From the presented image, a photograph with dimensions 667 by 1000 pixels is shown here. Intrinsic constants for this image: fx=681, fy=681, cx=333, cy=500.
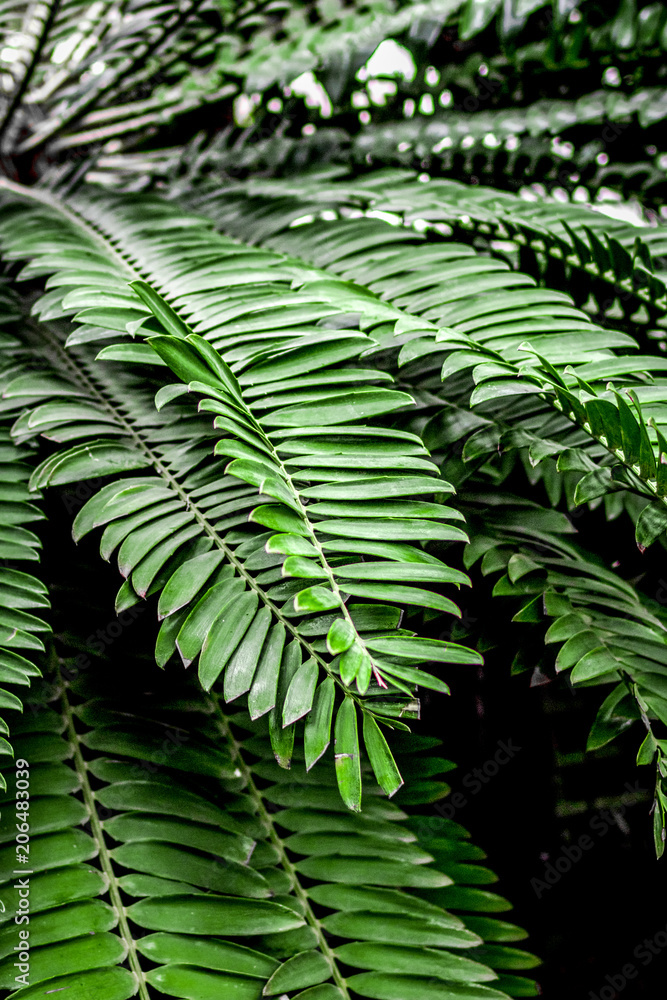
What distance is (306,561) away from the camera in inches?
17.2

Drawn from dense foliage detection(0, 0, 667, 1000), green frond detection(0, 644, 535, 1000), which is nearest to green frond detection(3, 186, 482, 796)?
dense foliage detection(0, 0, 667, 1000)

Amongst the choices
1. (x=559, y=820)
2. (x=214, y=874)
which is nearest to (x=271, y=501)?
(x=214, y=874)

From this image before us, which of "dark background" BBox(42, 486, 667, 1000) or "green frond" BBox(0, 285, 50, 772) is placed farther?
"dark background" BBox(42, 486, 667, 1000)

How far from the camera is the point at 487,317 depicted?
0.67 m

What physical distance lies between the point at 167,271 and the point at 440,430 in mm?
376

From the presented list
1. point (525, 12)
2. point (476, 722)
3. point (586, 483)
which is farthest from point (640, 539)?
point (525, 12)

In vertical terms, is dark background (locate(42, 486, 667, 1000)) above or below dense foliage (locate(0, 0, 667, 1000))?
below

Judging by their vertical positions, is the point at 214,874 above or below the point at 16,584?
below

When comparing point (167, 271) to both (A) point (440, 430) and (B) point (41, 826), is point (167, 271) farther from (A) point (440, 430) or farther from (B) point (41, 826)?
(B) point (41, 826)

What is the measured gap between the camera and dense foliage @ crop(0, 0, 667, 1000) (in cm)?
47

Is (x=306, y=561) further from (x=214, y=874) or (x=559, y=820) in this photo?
(x=559, y=820)

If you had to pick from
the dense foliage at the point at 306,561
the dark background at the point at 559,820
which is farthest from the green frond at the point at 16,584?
the dark background at the point at 559,820

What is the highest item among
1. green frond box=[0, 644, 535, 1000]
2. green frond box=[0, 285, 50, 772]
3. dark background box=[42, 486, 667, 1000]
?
green frond box=[0, 285, 50, 772]

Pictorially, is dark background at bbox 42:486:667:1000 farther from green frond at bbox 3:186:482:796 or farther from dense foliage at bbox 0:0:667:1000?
green frond at bbox 3:186:482:796
